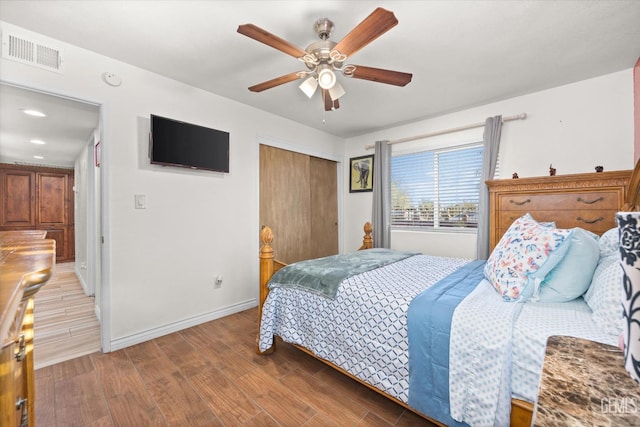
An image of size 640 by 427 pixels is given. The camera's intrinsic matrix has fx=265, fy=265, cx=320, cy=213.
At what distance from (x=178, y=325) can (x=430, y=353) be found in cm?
235

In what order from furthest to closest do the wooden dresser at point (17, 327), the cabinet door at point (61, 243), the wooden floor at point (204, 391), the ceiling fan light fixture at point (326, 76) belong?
1. the cabinet door at point (61, 243)
2. the ceiling fan light fixture at point (326, 76)
3. the wooden floor at point (204, 391)
4. the wooden dresser at point (17, 327)

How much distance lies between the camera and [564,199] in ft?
7.97

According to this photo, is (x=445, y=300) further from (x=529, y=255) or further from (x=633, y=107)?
(x=633, y=107)

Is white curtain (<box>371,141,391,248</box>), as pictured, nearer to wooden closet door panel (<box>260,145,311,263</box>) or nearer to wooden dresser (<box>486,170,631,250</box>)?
wooden closet door panel (<box>260,145,311,263</box>)

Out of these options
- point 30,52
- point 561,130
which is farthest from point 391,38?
point 30,52

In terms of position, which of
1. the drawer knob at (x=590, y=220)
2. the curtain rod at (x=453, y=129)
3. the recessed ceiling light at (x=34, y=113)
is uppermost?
the recessed ceiling light at (x=34, y=113)

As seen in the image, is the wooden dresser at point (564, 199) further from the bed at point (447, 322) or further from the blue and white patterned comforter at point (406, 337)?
the blue and white patterned comforter at point (406, 337)

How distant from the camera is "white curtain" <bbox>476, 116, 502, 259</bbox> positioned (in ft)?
9.67

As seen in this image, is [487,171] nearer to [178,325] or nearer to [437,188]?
[437,188]

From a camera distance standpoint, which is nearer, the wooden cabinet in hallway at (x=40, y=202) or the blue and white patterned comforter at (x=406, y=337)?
the blue and white patterned comforter at (x=406, y=337)

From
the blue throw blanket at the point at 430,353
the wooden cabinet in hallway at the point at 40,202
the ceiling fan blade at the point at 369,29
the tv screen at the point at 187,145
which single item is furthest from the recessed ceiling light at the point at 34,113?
the blue throw blanket at the point at 430,353

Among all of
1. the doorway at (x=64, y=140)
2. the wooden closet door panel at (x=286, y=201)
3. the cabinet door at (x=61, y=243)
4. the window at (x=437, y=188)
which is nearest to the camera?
the doorway at (x=64, y=140)

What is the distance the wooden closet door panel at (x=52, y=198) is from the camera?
5.61 meters

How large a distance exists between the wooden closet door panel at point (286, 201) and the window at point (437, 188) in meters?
1.33
